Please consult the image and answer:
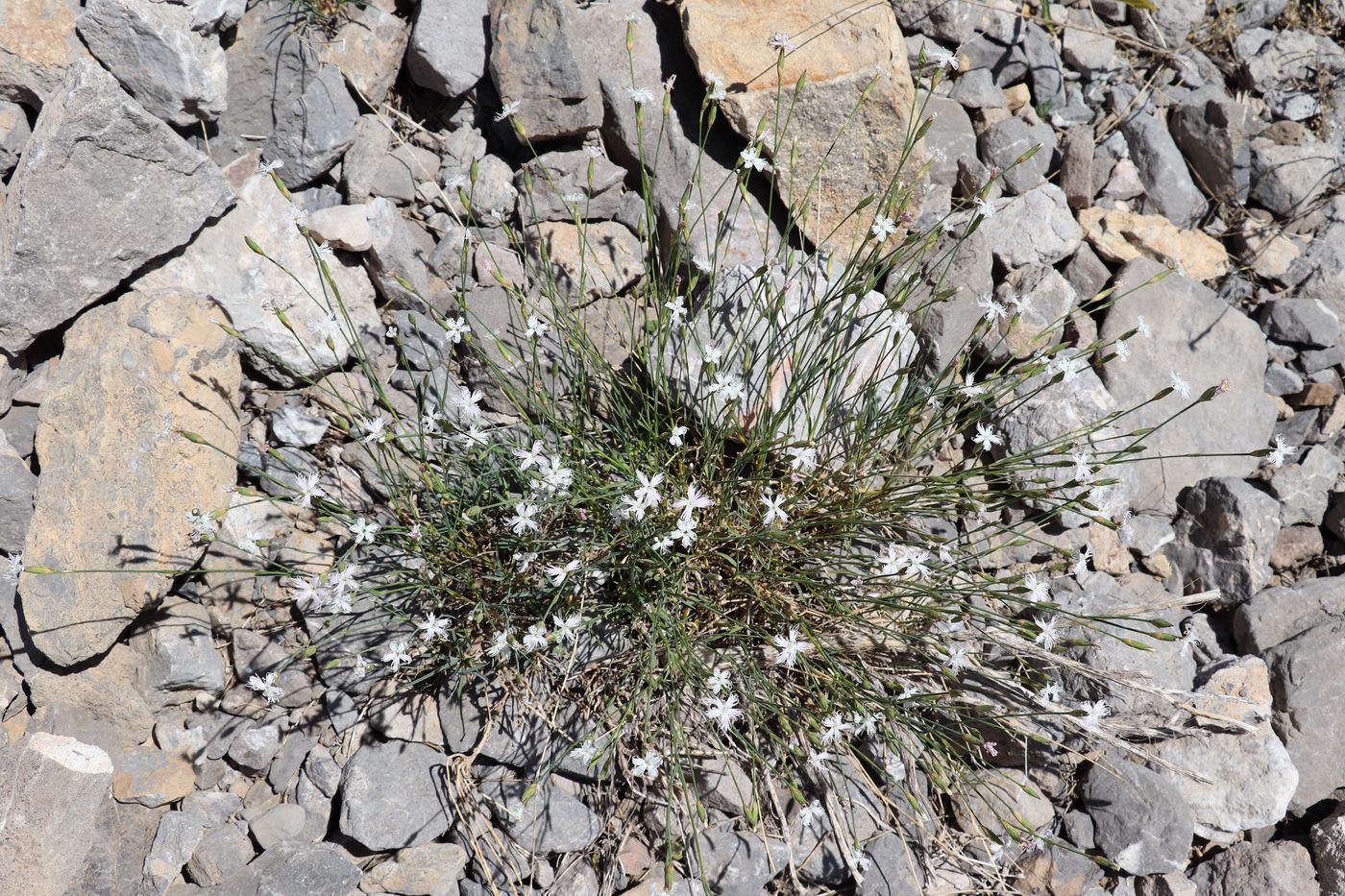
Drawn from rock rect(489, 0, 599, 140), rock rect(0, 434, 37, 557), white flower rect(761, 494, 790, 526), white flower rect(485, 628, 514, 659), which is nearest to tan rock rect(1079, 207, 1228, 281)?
white flower rect(761, 494, 790, 526)

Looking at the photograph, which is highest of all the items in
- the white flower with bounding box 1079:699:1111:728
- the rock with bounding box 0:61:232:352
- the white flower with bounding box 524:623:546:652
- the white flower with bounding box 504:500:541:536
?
the rock with bounding box 0:61:232:352

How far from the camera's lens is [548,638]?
3.03 metres

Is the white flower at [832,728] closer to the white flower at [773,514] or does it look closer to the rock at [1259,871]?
the white flower at [773,514]

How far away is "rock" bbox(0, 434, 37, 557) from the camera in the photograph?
10.9 feet

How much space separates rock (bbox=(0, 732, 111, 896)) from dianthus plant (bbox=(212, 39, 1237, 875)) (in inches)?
34.7

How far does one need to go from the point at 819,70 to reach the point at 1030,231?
4.08 ft

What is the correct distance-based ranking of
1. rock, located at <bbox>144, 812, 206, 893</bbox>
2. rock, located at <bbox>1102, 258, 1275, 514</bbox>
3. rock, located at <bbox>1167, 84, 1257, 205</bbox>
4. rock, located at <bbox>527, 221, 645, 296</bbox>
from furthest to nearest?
rock, located at <bbox>1167, 84, 1257, 205</bbox>, rock, located at <bbox>1102, 258, 1275, 514</bbox>, rock, located at <bbox>527, 221, 645, 296</bbox>, rock, located at <bbox>144, 812, 206, 893</bbox>

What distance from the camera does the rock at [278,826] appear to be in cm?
327

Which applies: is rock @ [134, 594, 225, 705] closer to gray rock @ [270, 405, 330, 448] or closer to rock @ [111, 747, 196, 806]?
rock @ [111, 747, 196, 806]

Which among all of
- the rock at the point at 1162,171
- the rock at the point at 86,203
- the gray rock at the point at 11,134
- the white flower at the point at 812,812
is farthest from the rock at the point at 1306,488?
the gray rock at the point at 11,134

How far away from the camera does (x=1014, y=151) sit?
14.0 feet

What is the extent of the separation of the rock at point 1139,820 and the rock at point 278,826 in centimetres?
300

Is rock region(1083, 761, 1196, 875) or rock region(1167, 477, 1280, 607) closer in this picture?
rock region(1083, 761, 1196, 875)

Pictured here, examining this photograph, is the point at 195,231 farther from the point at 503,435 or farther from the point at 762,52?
the point at 762,52
